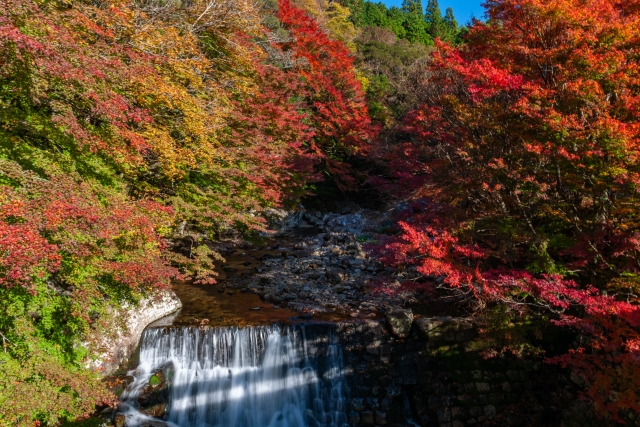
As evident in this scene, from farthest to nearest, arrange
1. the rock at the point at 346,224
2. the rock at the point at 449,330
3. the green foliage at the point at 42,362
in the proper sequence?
the rock at the point at 346,224, the rock at the point at 449,330, the green foliage at the point at 42,362

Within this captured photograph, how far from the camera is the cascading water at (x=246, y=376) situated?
27.0 feet

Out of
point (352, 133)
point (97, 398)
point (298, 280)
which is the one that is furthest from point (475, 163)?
point (352, 133)

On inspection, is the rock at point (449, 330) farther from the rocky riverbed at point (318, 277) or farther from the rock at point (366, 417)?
the rock at point (366, 417)

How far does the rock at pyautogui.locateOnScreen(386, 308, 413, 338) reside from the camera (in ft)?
29.4

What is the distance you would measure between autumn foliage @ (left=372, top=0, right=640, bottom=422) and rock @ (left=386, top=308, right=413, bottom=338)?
1.40 metres

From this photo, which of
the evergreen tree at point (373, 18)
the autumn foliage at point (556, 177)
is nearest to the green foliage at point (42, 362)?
the autumn foliage at point (556, 177)

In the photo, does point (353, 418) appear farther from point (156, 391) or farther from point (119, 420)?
point (119, 420)

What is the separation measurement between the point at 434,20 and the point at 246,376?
164 ft

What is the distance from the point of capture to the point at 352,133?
2333cm

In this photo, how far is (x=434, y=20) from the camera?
46062 millimetres

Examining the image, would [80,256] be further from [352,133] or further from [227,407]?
[352,133]

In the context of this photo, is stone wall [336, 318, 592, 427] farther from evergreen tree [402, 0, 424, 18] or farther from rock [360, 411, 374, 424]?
evergreen tree [402, 0, 424, 18]

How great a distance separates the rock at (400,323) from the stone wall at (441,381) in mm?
79

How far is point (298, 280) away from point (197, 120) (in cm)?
625
